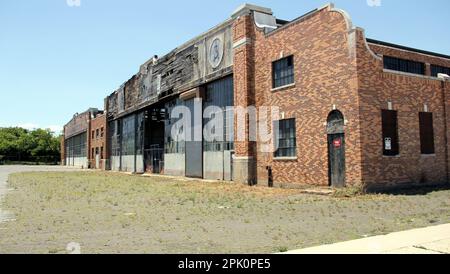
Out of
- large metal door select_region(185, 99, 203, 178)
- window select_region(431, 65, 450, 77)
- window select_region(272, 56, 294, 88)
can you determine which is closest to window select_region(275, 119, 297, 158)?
window select_region(272, 56, 294, 88)

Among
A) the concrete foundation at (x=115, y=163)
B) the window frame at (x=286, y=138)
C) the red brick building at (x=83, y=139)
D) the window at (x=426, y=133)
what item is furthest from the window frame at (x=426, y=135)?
the red brick building at (x=83, y=139)

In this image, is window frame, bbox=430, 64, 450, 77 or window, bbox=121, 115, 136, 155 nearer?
window frame, bbox=430, 64, 450, 77

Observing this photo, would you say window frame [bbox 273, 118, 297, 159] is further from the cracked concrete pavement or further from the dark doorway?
the dark doorway

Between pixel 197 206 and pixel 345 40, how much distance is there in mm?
10489

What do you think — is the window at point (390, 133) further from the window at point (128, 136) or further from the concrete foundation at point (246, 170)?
the window at point (128, 136)

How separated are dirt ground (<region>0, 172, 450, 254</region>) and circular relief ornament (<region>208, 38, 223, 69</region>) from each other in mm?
13443

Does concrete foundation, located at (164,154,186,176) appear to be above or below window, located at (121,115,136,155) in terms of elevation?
below

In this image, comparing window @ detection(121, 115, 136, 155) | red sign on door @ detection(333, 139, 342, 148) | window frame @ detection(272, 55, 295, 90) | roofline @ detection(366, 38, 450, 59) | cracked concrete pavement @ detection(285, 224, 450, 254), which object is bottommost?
cracked concrete pavement @ detection(285, 224, 450, 254)

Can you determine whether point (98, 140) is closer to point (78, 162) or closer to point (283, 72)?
point (78, 162)

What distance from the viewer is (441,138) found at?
21578 millimetres

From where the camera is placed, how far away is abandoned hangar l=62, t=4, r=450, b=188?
712 inches

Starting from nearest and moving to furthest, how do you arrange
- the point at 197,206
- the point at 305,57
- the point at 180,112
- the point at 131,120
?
the point at 197,206 < the point at 305,57 < the point at 180,112 < the point at 131,120

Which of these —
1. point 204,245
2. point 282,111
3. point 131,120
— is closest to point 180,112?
point 282,111
